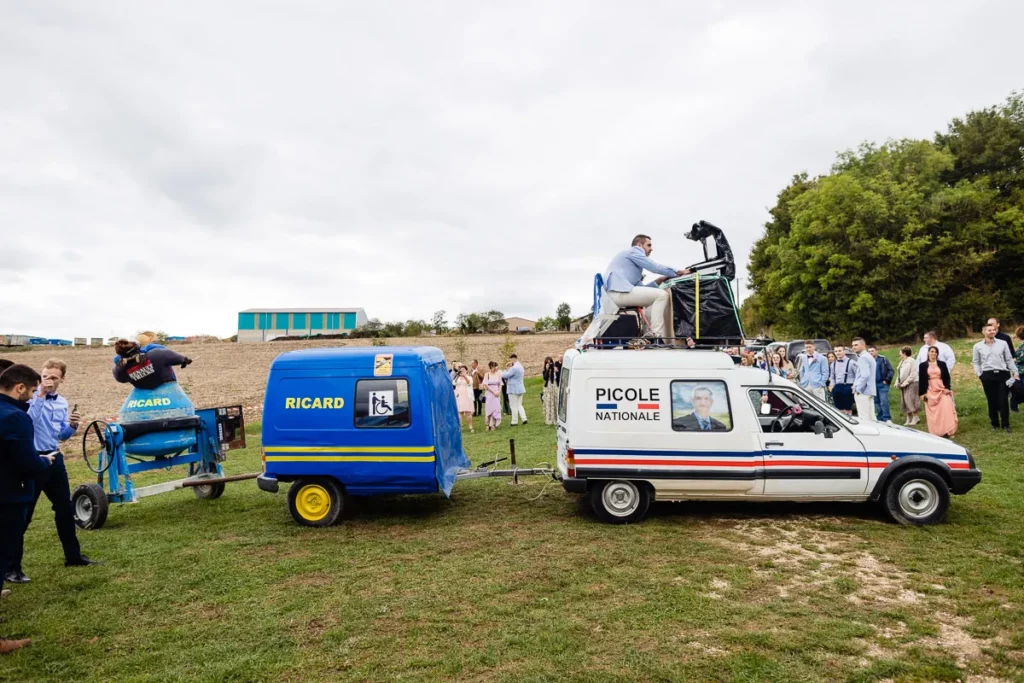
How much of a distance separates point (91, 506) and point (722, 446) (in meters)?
8.18

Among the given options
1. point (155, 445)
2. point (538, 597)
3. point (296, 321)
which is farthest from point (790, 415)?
point (296, 321)

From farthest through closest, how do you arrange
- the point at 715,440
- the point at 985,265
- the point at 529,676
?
the point at 985,265 < the point at 715,440 < the point at 529,676

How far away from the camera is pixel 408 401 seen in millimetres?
7941

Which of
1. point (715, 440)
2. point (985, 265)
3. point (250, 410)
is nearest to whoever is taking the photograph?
point (715, 440)

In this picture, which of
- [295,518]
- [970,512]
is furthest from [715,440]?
[295,518]

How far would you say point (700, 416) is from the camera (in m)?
7.76

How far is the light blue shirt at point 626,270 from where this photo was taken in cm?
849

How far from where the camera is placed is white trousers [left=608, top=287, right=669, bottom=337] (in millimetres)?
8391

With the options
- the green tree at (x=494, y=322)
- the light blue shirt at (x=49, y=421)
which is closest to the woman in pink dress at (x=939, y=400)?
the light blue shirt at (x=49, y=421)

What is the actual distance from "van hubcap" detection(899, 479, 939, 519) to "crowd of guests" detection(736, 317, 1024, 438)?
314 centimetres

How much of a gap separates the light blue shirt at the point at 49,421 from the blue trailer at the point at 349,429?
2.17 meters

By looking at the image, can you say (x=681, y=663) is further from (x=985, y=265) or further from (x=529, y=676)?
(x=985, y=265)

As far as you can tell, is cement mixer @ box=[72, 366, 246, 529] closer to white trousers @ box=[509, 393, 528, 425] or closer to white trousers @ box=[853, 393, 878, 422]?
white trousers @ box=[509, 393, 528, 425]

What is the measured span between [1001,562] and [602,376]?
14.2 feet
